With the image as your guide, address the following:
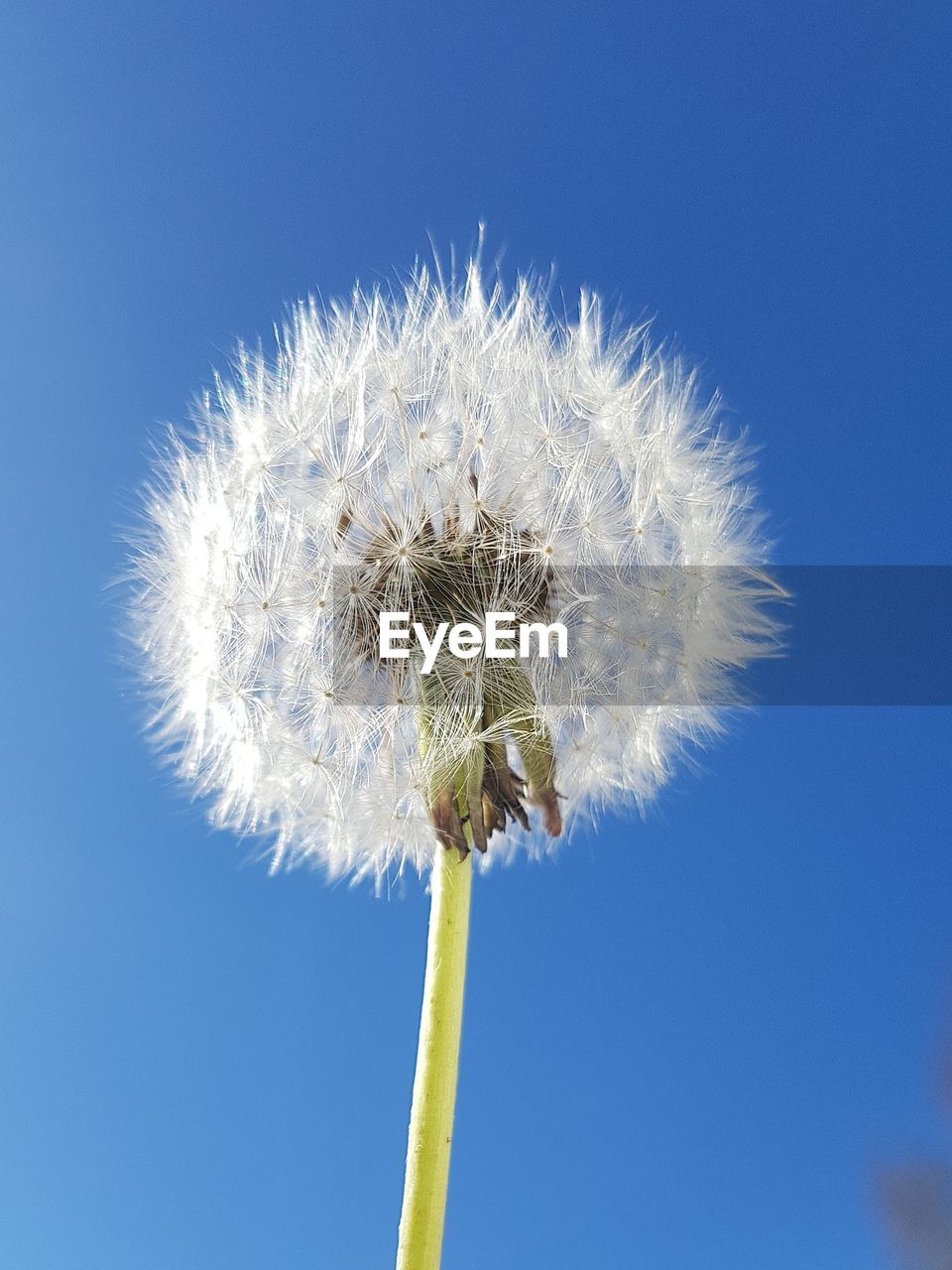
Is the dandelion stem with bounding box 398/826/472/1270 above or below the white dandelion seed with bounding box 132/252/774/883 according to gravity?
below

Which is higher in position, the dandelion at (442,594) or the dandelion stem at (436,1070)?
the dandelion at (442,594)

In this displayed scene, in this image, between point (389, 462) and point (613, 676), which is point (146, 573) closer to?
point (389, 462)

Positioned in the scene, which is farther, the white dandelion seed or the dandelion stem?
the white dandelion seed

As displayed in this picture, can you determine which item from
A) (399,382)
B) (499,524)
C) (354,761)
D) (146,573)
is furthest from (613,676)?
(146,573)

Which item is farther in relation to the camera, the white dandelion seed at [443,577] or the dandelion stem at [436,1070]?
the white dandelion seed at [443,577]

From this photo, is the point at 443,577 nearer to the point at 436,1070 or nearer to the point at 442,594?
the point at 442,594

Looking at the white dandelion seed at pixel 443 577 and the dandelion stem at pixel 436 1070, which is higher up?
the white dandelion seed at pixel 443 577
